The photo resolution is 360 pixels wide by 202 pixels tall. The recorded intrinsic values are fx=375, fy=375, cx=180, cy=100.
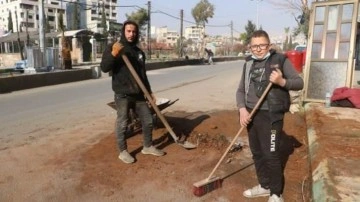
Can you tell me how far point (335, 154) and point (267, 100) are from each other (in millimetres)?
1185

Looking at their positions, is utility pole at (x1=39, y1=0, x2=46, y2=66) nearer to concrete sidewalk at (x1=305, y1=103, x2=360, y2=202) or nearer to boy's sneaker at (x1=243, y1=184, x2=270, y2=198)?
concrete sidewalk at (x1=305, y1=103, x2=360, y2=202)

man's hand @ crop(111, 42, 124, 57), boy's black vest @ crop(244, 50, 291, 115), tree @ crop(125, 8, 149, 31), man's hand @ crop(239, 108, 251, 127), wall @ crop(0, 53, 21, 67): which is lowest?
wall @ crop(0, 53, 21, 67)

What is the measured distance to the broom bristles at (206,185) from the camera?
382 cm

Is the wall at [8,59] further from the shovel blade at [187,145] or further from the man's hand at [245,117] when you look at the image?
the man's hand at [245,117]

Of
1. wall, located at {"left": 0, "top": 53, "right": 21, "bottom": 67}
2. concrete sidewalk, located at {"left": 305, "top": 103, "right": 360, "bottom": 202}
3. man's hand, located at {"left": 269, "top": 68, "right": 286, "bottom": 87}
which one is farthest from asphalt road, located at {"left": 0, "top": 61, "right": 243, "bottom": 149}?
wall, located at {"left": 0, "top": 53, "right": 21, "bottom": 67}

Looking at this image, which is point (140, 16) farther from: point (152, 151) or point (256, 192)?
point (256, 192)

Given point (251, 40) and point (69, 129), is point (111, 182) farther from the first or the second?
point (69, 129)

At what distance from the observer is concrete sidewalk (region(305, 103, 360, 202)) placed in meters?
3.11

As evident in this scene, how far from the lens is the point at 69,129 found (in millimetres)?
6914

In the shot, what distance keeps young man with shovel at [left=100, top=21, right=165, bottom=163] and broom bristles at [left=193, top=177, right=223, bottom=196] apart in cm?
125

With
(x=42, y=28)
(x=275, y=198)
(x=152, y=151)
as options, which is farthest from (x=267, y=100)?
(x=42, y=28)

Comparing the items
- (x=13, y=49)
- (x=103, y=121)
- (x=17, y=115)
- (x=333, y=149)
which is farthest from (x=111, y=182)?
(x=13, y=49)

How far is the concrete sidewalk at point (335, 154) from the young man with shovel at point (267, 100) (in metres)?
0.41

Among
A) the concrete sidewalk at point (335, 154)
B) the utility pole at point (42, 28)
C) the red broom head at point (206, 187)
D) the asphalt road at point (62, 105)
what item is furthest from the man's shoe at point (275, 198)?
the utility pole at point (42, 28)
